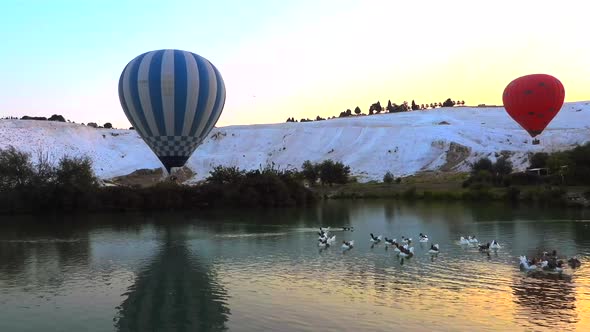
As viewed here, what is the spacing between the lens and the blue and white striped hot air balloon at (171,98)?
41.2 m

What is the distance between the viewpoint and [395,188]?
74250 mm

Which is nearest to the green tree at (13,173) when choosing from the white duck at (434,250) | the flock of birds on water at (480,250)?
the flock of birds on water at (480,250)

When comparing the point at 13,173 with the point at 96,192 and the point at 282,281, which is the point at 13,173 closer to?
the point at 96,192

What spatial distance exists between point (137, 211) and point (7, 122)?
247 feet

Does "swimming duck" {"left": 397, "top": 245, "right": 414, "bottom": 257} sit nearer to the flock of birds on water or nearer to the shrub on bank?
the flock of birds on water

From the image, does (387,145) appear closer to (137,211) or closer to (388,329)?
(137,211)

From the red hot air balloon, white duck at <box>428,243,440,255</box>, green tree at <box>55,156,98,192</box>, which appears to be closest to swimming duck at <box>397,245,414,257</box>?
white duck at <box>428,243,440,255</box>

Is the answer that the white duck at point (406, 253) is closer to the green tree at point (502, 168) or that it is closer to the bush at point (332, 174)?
the green tree at point (502, 168)

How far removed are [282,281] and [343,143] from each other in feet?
321

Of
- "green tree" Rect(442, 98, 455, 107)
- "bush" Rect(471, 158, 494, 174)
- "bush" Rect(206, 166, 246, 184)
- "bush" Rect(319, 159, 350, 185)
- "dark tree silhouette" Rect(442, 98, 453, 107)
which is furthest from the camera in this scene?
"green tree" Rect(442, 98, 455, 107)

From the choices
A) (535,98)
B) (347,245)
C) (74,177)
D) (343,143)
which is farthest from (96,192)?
(343,143)

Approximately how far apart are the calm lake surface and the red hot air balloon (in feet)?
69.0

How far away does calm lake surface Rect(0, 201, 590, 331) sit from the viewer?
1653 cm

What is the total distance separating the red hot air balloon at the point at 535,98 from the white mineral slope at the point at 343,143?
2632 centimetres
